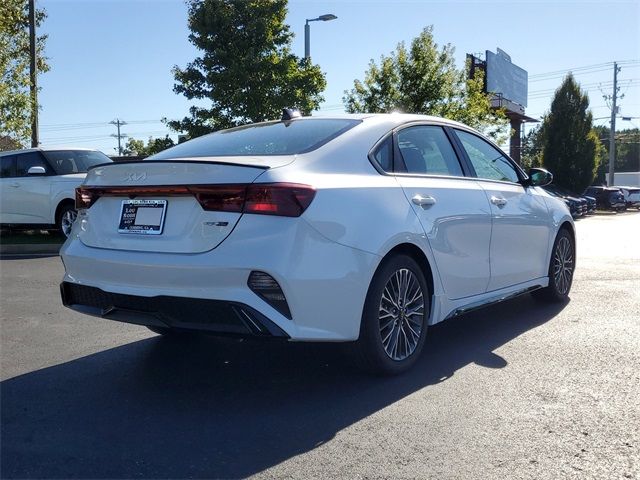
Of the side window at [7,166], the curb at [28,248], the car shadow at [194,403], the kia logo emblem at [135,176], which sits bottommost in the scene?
the car shadow at [194,403]

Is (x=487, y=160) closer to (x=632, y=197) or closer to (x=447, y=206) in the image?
(x=447, y=206)

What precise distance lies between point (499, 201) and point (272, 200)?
245 centimetres

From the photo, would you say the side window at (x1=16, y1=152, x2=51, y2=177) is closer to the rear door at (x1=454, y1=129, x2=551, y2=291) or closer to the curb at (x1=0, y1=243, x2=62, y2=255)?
the curb at (x1=0, y1=243, x2=62, y2=255)

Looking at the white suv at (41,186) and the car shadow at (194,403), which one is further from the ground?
the white suv at (41,186)

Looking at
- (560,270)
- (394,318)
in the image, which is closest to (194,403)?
(394,318)

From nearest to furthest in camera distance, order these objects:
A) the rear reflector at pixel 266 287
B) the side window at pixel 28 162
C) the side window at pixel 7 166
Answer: the rear reflector at pixel 266 287 → the side window at pixel 28 162 → the side window at pixel 7 166

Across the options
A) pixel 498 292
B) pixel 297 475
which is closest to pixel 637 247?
pixel 498 292

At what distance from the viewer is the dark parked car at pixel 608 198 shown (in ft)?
128

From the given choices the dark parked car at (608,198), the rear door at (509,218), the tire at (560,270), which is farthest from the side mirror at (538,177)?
the dark parked car at (608,198)

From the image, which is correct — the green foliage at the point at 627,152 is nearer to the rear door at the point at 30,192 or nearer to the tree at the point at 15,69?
the tree at the point at 15,69

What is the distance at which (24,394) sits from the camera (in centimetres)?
385

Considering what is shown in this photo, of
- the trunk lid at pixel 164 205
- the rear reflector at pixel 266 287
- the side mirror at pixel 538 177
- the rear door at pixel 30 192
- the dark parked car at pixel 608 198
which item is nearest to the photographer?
the rear reflector at pixel 266 287

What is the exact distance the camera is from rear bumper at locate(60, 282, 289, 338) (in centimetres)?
341

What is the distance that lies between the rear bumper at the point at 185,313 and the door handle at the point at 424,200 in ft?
4.50
